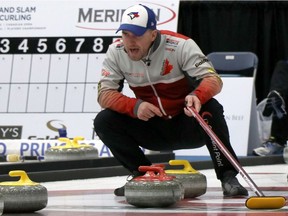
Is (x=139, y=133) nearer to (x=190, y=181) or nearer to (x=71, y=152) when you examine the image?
(x=190, y=181)

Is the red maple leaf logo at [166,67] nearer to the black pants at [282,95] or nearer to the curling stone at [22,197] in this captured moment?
the curling stone at [22,197]

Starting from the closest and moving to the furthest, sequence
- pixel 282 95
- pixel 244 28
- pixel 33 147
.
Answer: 1. pixel 33 147
2. pixel 282 95
3. pixel 244 28

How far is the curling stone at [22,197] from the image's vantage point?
314 centimetres

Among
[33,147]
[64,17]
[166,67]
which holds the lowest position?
[33,147]

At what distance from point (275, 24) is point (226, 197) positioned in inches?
231

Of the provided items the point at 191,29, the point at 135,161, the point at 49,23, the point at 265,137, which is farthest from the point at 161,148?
the point at 191,29

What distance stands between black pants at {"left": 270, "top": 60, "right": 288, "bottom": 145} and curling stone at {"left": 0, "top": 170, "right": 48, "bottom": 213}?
439cm

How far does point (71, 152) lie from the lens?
550 cm

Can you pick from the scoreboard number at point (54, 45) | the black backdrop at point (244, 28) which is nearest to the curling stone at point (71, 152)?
the scoreboard number at point (54, 45)

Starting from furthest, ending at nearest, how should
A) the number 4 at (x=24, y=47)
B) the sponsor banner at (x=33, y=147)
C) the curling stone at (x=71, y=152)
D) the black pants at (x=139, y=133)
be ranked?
the number 4 at (x=24, y=47), the sponsor banner at (x=33, y=147), the curling stone at (x=71, y=152), the black pants at (x=139, y=133)

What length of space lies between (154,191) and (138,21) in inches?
29.9

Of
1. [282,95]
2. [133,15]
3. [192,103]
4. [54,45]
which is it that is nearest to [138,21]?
[133,15]

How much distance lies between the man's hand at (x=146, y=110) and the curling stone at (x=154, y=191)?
17.1 inches

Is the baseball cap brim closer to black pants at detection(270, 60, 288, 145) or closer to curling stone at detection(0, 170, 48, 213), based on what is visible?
curling stone at detection(0, 170, 48, 213)
